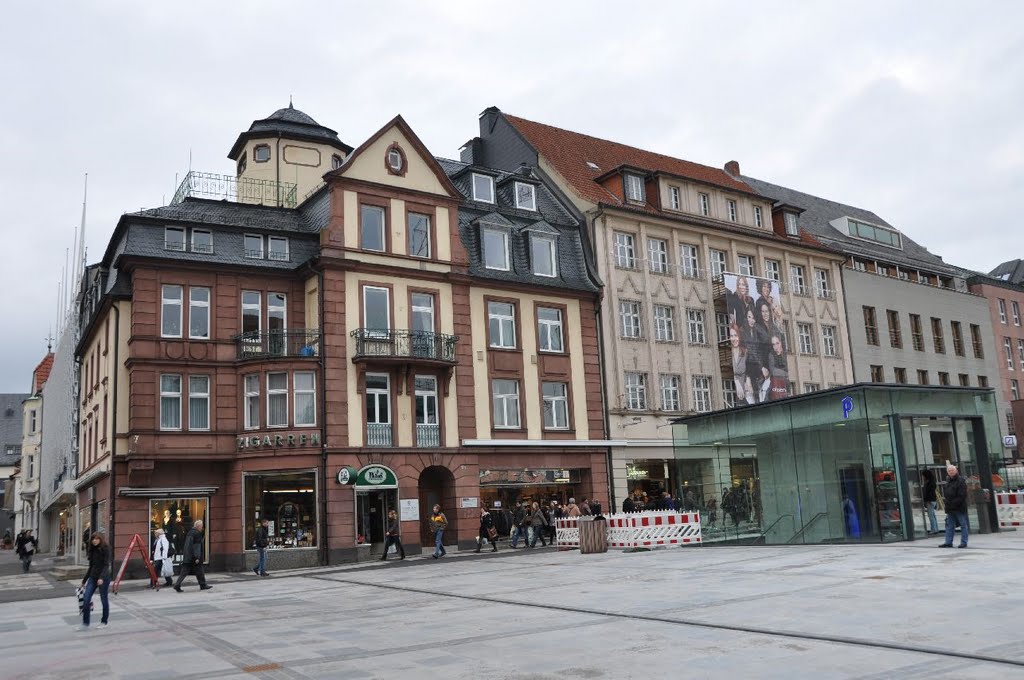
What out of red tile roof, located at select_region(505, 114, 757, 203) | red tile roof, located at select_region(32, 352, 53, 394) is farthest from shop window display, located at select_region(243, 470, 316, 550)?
red tile roof, located at select_region(32, 352, 53, 394)

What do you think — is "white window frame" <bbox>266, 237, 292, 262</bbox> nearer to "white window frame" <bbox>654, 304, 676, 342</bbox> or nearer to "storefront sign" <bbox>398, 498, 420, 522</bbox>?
"storefront sign" <bbox>398, 498, 420, 522</bbox>

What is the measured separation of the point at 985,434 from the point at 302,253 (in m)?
22.8

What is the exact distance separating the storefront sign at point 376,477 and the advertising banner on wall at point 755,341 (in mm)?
17194

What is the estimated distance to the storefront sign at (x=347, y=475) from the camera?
102 feet

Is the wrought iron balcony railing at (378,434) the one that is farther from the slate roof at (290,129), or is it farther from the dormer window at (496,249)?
the slate roof at (290,129)

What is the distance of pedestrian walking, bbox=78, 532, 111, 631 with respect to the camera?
15688mm

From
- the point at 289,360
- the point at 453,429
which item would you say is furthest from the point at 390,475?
the point at 289,360

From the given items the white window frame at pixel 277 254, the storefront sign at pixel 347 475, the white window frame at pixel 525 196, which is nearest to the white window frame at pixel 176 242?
the white window frame at pixel 277 254

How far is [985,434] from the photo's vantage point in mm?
25969

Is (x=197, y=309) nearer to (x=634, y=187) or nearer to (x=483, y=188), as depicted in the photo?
(x=483, y=188)

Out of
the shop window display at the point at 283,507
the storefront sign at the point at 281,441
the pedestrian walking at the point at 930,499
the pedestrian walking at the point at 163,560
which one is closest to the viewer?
the pedestrian walking at the point at 930,499

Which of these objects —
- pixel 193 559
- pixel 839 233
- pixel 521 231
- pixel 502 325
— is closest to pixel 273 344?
pixel 502 325

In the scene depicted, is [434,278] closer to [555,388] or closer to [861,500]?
[555,388]

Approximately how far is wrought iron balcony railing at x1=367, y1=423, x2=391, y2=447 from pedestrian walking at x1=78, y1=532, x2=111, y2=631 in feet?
54.0
